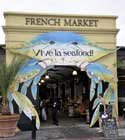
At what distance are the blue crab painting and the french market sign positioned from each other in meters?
0.50

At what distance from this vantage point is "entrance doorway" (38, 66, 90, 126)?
23172mm

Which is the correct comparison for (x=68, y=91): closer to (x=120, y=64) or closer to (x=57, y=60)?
(x=120, y=64)

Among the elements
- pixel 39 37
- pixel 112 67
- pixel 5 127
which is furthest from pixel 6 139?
pixel 112 67

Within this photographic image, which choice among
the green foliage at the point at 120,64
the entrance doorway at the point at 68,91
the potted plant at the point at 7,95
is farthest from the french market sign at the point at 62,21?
the entrance doorway at the point at 68,91

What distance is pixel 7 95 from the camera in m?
18.3

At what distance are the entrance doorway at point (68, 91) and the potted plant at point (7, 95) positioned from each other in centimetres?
386

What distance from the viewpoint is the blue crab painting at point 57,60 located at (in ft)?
62.1

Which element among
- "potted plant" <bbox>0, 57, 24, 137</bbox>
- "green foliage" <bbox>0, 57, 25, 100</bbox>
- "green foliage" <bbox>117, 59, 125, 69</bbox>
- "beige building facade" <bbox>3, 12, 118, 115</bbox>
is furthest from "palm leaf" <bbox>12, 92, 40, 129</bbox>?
"green foliage" <bbox>117, 59, 125, 69</bbox>

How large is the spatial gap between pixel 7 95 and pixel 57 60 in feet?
9.71

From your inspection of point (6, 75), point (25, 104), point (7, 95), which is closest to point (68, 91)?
point (25, 104)

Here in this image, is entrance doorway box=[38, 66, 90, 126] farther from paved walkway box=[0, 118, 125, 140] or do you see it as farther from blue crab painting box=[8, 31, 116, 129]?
paved walkway box=[0, 118, 125, 140]

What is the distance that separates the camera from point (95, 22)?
20062mm

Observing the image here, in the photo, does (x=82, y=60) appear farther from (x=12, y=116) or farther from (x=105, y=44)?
(x=12, y=116)

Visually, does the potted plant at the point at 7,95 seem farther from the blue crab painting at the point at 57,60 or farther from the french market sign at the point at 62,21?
the french market sign at the point at 62,21
